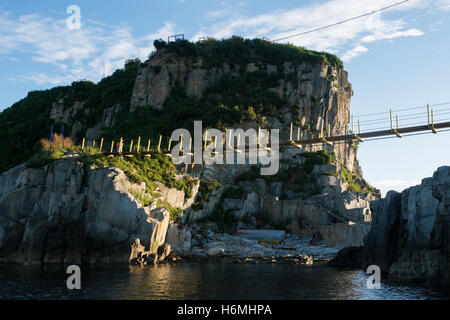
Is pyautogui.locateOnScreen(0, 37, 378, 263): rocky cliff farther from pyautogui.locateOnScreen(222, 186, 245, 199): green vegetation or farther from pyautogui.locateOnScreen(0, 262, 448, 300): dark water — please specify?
pyautogui.locateOnScreen(0, 262, 448, 300): dark water

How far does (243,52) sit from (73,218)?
41.6 metres

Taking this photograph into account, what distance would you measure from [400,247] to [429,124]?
7.88 meters

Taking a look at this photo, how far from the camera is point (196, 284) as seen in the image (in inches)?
856

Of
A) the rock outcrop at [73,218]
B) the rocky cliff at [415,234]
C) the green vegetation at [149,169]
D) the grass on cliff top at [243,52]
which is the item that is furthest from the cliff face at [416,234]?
the grass on cliff top at [243,52]

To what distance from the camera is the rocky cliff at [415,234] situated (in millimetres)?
22672

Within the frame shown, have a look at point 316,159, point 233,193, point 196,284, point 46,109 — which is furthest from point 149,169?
point 46,109

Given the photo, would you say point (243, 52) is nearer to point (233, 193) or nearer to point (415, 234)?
point (233, 193)

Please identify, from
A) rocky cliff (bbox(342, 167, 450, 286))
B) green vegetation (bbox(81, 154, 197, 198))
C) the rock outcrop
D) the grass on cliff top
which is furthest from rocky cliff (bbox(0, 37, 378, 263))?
rocky cliff (bbox(342, 167, 450, 286))

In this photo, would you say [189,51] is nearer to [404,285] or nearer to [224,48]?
[224,48]

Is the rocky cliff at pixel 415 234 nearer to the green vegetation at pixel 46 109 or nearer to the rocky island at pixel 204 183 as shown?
the rocky island at pixel 204 183
